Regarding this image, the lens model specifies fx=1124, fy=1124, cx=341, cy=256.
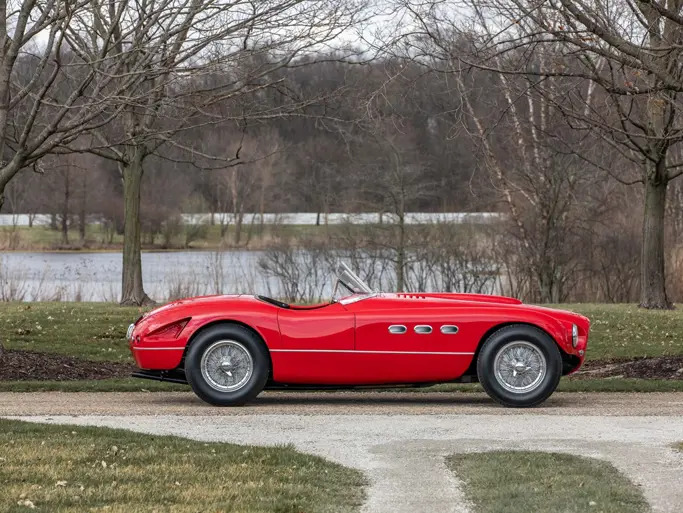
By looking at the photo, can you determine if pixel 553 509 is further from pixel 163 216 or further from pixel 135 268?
pixel 163 216

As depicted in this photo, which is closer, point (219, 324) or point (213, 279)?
point (219, 324)

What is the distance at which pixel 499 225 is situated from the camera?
121 ft

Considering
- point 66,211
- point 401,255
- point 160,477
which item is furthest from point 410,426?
point 66,211

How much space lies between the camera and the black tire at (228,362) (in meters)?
10.5

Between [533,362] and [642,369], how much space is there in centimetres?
399

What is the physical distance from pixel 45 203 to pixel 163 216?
8639mm

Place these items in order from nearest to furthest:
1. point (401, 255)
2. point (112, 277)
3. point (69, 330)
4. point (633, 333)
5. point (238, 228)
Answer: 1. point (69, 330)
2. point (633, 333)
3. point (112, 277)
4. point (401, 255)
5. point (238, 228)

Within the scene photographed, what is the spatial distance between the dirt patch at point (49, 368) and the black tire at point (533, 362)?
5.35 meters

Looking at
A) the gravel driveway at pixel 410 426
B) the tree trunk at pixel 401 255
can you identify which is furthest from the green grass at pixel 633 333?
the tree trunk at pixel 401 255

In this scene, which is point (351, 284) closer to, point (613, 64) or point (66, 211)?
point (613, 64)

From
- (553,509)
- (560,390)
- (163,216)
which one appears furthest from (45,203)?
(553,509)

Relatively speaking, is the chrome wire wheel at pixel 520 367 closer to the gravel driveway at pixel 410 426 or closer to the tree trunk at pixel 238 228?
the gravel driveway at pixel 410 426

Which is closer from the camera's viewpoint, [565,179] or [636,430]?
[636,430]

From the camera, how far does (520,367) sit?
1069 cm
